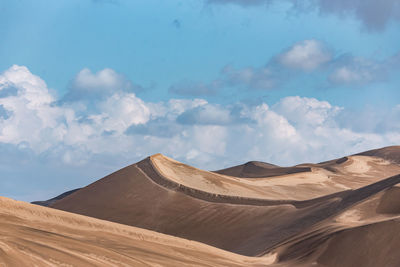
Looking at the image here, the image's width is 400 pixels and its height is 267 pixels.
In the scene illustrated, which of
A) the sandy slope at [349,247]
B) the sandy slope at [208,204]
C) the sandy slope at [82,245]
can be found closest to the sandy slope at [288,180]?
the sandy slope at [208,204]

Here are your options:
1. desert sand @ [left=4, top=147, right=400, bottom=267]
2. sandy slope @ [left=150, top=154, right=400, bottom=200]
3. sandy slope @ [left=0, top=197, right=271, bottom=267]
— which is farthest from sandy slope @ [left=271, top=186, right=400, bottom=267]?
sandy slope @ [left=150, top=154, right=400, bottom=200]

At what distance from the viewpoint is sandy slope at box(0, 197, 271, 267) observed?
50.7ft

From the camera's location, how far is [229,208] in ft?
158

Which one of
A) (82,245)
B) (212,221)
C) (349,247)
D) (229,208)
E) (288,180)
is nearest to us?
(82,245)

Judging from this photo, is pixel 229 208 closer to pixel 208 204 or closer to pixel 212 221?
pixel 208 204

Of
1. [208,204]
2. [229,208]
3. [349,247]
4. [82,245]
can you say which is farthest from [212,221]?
[82,245]

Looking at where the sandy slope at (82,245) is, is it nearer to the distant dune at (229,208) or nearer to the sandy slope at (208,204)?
the distant dune at (229,208)

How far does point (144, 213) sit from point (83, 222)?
24.3m

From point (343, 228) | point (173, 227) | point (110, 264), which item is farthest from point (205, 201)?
point (110, 264)

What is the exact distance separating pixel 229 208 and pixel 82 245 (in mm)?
30719

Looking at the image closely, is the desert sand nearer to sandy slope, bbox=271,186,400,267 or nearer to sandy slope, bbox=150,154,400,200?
sandy slope, bbox=271,186,400,267

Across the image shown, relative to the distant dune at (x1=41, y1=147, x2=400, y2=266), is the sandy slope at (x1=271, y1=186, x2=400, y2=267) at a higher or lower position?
lower

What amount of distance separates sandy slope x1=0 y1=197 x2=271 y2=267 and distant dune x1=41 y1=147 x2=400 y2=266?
14.5 feet

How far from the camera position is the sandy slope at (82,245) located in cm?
1545
